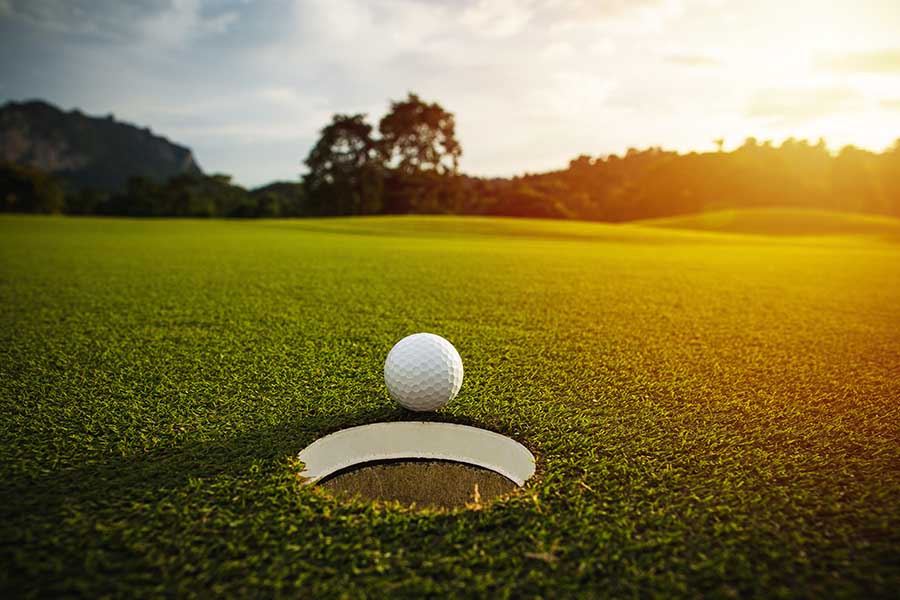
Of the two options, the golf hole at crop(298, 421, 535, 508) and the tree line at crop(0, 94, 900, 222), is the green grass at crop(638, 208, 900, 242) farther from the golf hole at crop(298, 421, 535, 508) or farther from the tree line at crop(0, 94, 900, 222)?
the golf hole at crop(298, 421, 535, 508)

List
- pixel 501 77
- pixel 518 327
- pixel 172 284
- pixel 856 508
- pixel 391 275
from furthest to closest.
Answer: pixel 501 77 → pixel 391 275 → pixel 172 284 → pixel 518 327 → pixel 856 508

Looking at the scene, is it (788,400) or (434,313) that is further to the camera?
(434,313)

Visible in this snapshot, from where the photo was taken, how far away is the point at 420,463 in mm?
1902

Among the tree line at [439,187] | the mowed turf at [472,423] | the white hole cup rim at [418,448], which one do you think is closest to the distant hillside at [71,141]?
the tree line at [439,187]

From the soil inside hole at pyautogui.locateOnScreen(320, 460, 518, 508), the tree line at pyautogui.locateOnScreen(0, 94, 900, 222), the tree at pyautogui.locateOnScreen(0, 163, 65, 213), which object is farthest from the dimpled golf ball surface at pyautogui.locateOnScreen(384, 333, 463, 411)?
the tree at pyautogui.locateOnScreen(0, 163, 65, 213)

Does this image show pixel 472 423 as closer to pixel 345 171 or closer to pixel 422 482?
pixel 422 482

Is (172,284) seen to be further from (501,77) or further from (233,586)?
(501,77)

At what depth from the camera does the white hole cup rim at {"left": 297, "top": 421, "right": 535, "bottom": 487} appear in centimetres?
172

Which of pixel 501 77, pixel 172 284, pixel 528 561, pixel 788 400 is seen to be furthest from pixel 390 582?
pixel 501 77

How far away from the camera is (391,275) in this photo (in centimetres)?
605

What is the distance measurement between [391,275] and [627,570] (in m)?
5.17

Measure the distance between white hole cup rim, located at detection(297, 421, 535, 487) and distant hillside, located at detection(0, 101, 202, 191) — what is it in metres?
128

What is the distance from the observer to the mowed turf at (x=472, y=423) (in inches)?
42.8

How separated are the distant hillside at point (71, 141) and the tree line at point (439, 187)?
256 ft
